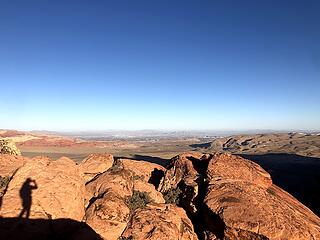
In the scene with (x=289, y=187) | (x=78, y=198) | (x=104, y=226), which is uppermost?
(x=78, y=198)

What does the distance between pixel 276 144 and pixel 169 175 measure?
4094 inches

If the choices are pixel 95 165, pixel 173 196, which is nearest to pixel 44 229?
pixel 173 196

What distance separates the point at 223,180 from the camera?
20.2 metres

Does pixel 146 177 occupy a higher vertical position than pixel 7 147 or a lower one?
lower

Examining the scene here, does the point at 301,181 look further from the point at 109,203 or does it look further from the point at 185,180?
the point at 109,203

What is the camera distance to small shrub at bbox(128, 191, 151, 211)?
19562mm

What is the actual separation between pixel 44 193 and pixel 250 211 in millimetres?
10656

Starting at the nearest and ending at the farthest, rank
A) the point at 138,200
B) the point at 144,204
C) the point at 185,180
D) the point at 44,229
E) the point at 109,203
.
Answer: the point at 44,229 < the point at 109,203 < the point at 144,204 < the point at 138,200 < the point at 185,180

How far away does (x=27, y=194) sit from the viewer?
16.0m

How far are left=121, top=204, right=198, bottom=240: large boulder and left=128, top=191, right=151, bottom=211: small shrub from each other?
3.11ft

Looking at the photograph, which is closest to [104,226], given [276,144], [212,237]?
[212,237]

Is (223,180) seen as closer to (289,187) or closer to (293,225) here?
(293,225)

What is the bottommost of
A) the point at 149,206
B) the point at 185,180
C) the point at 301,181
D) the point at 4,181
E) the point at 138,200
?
the point at 301,181

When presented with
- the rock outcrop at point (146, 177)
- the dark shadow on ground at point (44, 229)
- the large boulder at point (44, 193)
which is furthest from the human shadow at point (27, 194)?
the rock outcrop at point (146, 177)
